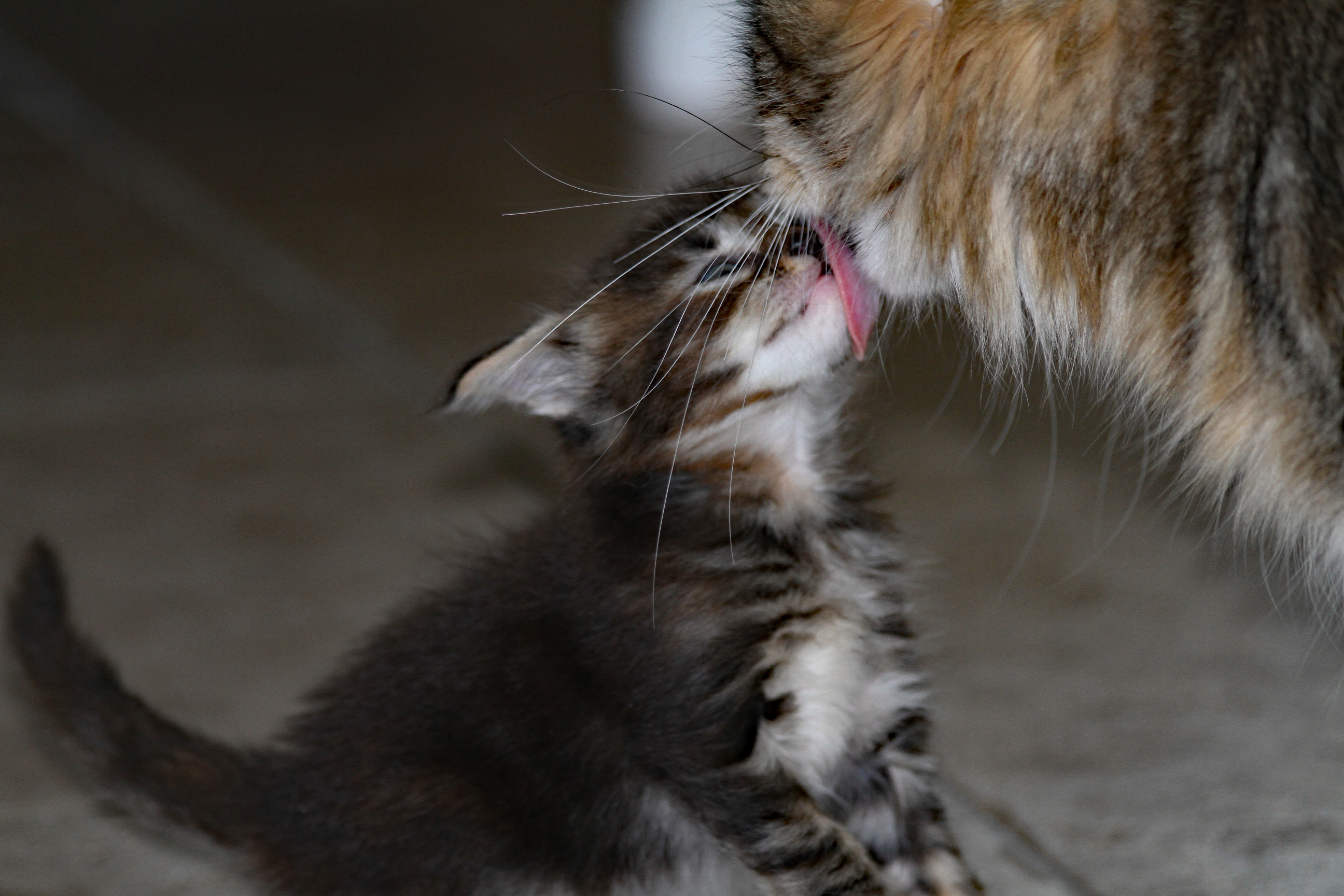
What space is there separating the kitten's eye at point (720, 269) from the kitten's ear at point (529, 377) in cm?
27

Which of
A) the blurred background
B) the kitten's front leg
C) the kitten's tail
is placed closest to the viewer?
the kitten's front leg

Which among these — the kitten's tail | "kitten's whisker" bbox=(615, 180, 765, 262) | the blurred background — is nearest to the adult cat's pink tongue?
"kitten's whisker" bbox=(615, 180, 765, 262)

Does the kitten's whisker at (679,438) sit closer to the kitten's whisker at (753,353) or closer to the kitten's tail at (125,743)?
the kitten's whisker at (753,353)

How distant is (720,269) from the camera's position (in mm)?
2494

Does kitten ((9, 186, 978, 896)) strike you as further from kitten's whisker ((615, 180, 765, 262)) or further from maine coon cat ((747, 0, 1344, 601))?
maine coon cat ((747, 0, 1344, 601))

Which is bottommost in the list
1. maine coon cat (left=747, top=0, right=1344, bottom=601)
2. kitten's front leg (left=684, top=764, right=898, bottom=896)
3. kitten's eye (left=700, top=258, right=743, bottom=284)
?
kitten's front leg (left=684, top=764, right=898, bottom=896)

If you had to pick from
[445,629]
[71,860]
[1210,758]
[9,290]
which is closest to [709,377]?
[445,629]

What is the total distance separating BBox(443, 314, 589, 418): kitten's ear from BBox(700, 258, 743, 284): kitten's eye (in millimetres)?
267

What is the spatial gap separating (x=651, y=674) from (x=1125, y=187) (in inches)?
41.4

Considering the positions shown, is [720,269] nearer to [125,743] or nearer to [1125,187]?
[1125,187]

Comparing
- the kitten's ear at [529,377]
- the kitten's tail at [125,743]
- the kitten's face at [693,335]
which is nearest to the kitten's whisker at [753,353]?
the kitten's face at [693,335]

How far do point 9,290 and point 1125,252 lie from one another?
536cm

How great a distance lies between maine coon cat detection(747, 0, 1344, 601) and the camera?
1.75 metres

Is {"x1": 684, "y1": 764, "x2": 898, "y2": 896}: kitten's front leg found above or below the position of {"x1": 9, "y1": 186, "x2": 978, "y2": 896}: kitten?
below
